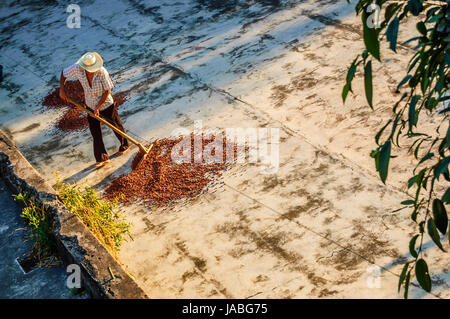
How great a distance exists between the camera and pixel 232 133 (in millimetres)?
6887

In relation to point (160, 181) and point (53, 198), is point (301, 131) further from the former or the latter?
point (53, 198)

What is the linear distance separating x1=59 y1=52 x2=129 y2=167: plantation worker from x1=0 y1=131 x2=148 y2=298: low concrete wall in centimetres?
114

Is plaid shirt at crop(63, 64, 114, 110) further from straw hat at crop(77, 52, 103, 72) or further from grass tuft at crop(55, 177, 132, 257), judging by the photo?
grass tuft at crop(55, 177, 132, 257)

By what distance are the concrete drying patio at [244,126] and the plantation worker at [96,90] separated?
0.29m

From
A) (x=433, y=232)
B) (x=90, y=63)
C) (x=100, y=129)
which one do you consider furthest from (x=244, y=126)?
(x=433, y=232)

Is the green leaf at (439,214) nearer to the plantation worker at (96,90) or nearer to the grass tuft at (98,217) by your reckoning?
the grass tuft at (98,217)

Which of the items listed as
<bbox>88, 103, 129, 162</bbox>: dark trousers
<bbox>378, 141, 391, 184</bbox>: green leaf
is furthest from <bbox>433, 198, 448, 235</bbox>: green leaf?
<bbox>88, 103, 129, 162</bbox>: dark trousers

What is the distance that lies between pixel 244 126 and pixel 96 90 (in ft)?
6.09

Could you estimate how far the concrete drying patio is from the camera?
16.8 ft

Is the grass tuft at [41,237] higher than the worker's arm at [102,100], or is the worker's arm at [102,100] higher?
the worker's arm at [102,100]

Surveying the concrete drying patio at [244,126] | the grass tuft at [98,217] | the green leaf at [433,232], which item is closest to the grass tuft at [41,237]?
the grass tuft at [98,217]

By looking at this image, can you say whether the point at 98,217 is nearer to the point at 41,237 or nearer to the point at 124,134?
the point at 41,237

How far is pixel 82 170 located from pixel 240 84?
251cm

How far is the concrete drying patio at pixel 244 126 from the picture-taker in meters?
5.13
